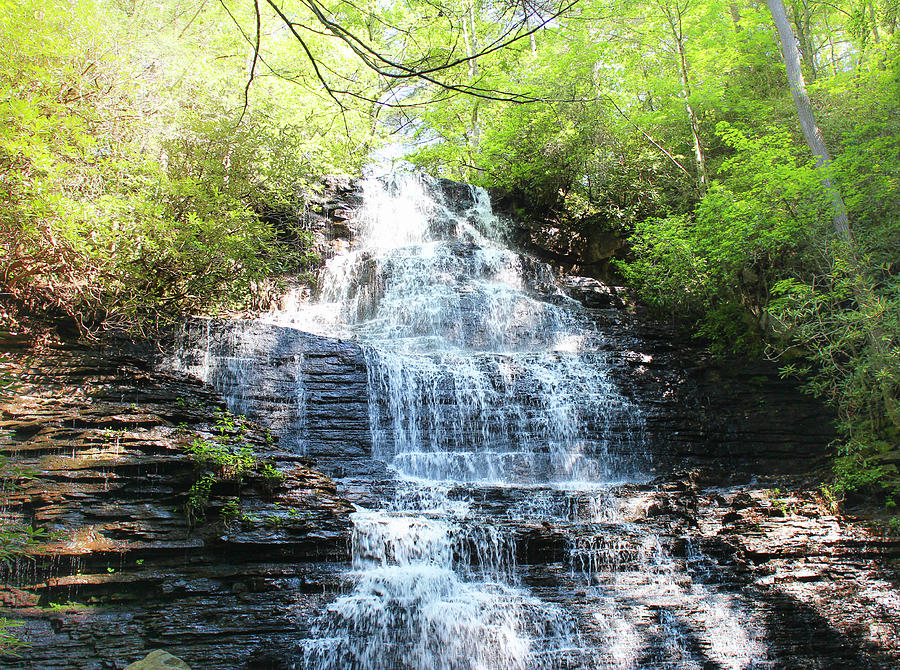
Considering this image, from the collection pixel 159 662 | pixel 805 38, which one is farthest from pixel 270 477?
pixel 805 38

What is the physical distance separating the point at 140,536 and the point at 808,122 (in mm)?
11880

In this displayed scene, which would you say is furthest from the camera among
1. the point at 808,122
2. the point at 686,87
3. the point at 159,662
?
the point at 686,87

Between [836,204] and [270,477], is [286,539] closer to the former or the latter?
[270,477]

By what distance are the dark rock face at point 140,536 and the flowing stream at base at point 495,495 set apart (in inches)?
21.2

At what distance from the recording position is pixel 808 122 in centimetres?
1011

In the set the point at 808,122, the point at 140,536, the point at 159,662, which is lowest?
the point at 159,662

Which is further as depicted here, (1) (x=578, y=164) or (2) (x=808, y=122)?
(1) (x=578, y=164)

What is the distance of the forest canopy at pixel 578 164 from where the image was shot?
7395 mm

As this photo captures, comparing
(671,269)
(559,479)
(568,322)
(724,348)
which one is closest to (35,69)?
(559,479)

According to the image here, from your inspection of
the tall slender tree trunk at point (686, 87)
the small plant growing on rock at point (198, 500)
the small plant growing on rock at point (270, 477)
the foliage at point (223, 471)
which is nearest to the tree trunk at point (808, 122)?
the tall slender tree trunk at point (686, 87)

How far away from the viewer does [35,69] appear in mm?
7172

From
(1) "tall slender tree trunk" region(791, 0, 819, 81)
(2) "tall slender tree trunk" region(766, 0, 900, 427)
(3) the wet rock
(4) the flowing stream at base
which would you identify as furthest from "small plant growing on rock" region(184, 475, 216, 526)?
(1) "tall slender tree trunk" region(791, 0, 819, 81)

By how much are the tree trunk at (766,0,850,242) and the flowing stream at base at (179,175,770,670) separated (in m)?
4.33

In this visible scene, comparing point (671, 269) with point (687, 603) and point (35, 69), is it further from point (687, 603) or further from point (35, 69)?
point (35, 69)
